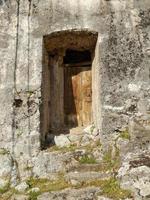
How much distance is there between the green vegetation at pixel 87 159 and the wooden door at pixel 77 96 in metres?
1.30

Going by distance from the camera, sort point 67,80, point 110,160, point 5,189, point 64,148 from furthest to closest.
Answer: point 67,80 < point 64,148 < point 110,160 < point 5,189

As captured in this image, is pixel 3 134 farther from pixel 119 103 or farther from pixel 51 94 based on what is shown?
pixel 119 103

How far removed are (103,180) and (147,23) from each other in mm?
3406

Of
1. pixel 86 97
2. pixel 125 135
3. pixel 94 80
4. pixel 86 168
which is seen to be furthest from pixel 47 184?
pixel 94 80

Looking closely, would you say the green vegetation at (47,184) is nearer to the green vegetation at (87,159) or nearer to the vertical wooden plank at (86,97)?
the green vegetation at (87,159)

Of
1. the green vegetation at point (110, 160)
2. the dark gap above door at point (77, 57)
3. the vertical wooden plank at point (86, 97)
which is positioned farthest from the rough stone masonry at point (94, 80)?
the dark gap above door at point (77, 57)

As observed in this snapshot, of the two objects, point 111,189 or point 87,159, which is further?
point 87,159

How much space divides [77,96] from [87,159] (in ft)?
6.11

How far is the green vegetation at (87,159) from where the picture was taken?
28.6 feet

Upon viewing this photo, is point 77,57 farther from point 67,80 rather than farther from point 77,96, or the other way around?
point 77,96

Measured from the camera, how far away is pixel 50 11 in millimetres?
9977

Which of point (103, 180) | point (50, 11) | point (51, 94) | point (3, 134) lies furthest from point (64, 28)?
point (103, 180)

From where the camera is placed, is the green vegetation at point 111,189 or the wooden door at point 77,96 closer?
the green vegetation at point 111,189

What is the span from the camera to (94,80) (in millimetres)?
10000
